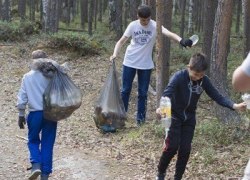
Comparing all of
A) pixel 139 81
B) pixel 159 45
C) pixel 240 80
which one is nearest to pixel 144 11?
pixel 159 45

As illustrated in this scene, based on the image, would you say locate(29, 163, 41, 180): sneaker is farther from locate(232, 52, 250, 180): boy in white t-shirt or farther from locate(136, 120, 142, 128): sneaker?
locate(232, 52, 250, 180): boy in white t-shirt

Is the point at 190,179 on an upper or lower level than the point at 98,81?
upper

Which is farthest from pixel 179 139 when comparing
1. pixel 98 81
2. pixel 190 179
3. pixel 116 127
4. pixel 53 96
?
pixel 98 81

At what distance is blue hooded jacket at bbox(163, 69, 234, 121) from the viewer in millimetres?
5505

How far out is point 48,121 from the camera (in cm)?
614

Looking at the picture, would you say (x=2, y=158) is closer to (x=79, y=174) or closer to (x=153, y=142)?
(x=79, y=174)

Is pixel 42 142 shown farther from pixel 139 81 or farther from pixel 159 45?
pixel 159 45

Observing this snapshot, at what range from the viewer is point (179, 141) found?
5648 mm

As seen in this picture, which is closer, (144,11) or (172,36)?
(172,36)

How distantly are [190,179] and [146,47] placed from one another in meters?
2.93

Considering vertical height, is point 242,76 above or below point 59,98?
above

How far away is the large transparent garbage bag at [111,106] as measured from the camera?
27.5 ft

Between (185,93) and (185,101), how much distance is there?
97 mm

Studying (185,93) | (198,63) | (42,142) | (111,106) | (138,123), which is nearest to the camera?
(198,63)
